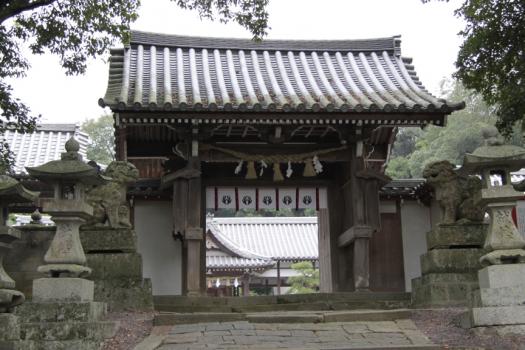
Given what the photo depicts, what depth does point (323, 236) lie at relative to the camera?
45.1 feet

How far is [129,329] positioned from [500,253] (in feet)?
15.1

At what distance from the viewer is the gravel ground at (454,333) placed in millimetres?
6578

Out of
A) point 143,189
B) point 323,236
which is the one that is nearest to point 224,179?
point 143,189

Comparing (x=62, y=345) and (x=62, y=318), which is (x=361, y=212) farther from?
(x=62, y=345)

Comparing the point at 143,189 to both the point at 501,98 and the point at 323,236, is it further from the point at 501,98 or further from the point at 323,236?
the point at 501,98

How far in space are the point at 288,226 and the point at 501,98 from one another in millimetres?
21447

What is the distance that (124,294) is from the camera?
28.9 feet

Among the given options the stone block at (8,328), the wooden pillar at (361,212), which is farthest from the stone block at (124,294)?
the wooden pillar at (361,212)

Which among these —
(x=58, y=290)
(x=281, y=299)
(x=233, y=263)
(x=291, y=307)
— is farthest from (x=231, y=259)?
(x=58, y=290)

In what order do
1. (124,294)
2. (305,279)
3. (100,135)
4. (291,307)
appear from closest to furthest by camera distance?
(124,294) → (291,307) → (305,279) → (100,135)

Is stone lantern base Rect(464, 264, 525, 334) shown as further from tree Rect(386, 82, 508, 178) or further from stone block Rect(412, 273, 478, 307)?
tree Rect(386, 82, 508, 178)

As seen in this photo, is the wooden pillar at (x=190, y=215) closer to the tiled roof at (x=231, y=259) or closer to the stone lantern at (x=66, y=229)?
the stone lantern at (x=66, y=229)

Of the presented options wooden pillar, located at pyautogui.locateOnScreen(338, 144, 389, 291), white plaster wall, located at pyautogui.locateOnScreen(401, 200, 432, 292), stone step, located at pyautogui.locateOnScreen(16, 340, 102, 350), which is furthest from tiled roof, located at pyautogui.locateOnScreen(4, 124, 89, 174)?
stone step, located at pyautogui.locateOnScreen(16, 340, 102, 350)

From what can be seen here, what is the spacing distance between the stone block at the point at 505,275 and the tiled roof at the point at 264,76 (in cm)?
471
